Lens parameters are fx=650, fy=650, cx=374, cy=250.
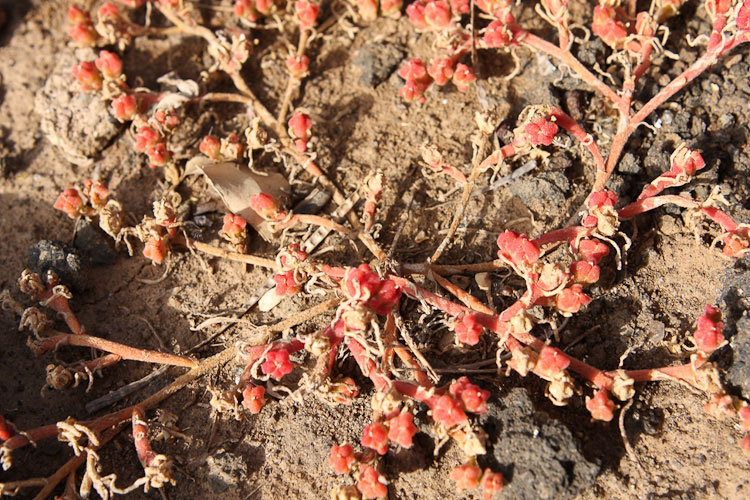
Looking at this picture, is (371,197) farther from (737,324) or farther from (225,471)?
(737,324)

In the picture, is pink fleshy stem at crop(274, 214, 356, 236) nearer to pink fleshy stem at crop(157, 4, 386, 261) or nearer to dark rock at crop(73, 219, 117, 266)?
pink fleshy stem at crop(157, 4, 386, 261)

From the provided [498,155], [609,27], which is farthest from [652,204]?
[609,27]

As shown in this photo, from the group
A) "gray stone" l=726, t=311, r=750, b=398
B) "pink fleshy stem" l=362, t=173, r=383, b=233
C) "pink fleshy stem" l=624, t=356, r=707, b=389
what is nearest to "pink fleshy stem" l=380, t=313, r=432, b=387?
"pink fleshy stem" l=362, t=173, r=383, b=233

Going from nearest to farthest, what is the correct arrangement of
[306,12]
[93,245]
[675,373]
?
[675,373] < [93,245] < [306,12]

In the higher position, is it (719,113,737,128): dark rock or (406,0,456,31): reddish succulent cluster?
(406,0,456,31): reddish succulent cluster

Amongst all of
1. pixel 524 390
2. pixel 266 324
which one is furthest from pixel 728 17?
pixel 266 324

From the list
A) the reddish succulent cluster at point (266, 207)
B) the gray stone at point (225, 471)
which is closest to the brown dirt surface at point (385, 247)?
the gray stone at point (225, 471)
